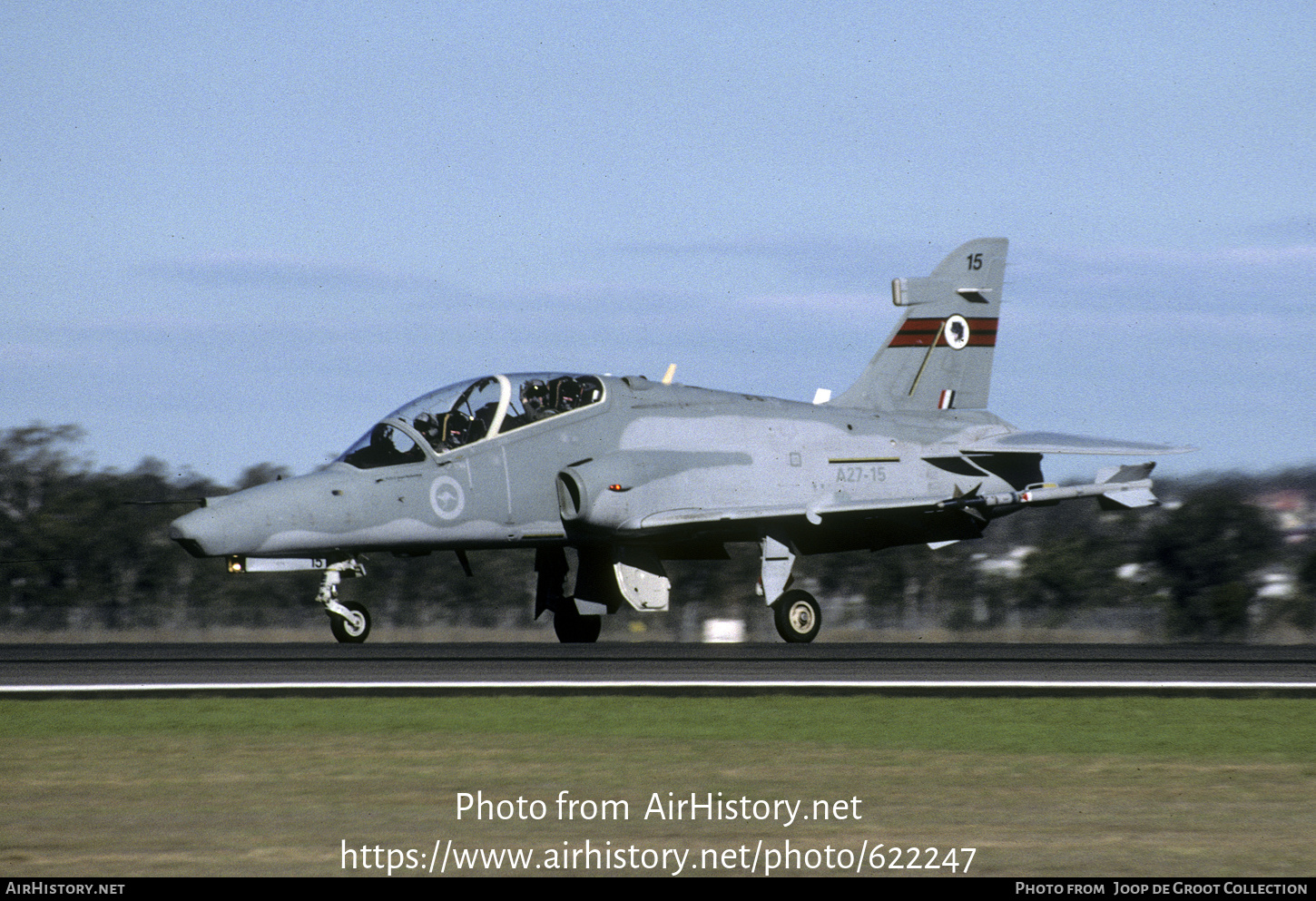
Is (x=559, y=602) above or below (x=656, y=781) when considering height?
below

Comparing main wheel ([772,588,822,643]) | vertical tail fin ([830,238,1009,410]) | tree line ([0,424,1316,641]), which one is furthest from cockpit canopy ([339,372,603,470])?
tree line ([0,424,1316,641])

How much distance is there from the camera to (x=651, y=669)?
15.9 m

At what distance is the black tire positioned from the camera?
2211cm

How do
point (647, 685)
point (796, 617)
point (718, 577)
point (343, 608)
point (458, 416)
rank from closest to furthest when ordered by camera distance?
point (647, 685)
point (343, 608)
point (458, 416)
point (796, 617)
point (718, 577)

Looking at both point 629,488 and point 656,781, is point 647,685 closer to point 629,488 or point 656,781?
point 656,781

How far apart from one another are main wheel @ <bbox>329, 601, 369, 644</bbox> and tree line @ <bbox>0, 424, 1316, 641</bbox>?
11260mm

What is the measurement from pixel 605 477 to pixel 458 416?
202 centimetres

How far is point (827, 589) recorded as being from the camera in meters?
39.5

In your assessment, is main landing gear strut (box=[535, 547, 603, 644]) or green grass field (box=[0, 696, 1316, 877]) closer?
green grass field (box=[0, 696, 1316, 877])

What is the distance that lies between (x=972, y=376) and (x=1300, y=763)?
16331mm

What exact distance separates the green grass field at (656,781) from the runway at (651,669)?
72 centimetres

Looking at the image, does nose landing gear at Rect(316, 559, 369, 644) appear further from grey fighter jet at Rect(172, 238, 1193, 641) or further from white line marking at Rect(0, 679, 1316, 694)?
white line marking at Rect(0, 679, 1316, 694)

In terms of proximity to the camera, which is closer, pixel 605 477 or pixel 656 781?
pixel 656 781

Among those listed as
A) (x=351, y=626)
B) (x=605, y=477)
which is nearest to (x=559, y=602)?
(x=605, y=477)
